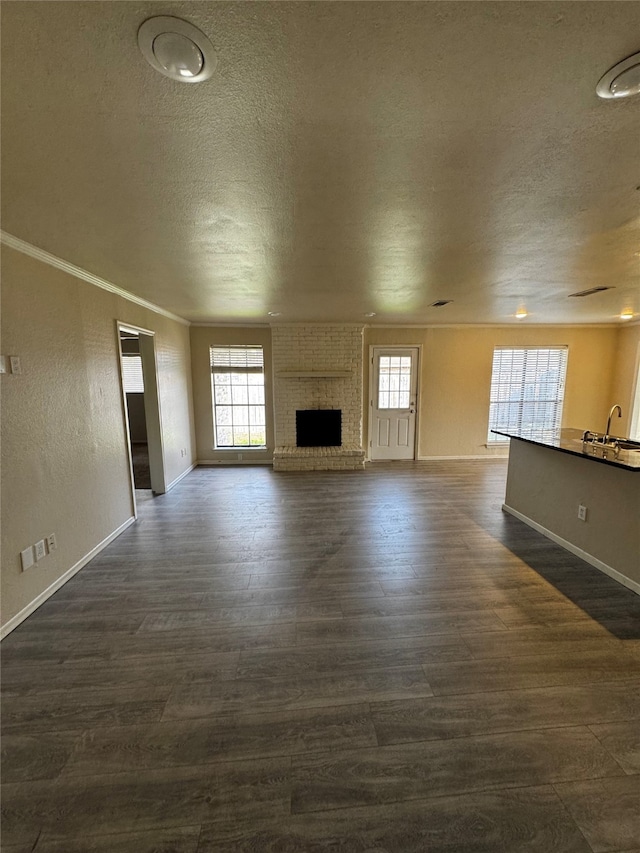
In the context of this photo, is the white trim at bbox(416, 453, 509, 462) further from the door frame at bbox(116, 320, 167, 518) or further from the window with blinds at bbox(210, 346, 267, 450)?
the door frame at bbox(116, 320, 167, 518)

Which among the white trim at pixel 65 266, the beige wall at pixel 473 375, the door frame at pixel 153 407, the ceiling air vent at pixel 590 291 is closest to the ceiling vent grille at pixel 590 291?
the ceiling air vent at pixel 590 291

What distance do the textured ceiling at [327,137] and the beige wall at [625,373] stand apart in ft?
14.6

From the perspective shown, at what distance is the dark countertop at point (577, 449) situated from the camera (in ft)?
7.92

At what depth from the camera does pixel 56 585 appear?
8.04 ft

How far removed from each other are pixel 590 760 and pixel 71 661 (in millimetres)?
2519

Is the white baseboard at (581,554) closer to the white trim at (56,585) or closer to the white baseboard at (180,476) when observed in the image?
the white trim at (56,585)

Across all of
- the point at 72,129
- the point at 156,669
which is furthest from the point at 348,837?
the point at 72,129

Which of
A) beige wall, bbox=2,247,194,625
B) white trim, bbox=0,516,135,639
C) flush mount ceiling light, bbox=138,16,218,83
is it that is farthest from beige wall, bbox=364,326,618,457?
flush mount ceiling light, bbox=138,16,218,83

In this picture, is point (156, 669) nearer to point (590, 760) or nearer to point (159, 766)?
point (159, 766)

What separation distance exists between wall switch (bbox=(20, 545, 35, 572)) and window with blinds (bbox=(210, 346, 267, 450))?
151 inches

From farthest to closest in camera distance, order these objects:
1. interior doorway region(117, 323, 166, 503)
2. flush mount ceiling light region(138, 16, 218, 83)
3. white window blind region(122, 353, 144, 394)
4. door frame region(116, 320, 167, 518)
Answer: white window blind region(122, 353, 144, 394)
door frame region(116, 320, 167, 518)
interior doorway region(117, 323, 166, 503)
flush mount ceiling light region(138, 16, 218, 83)

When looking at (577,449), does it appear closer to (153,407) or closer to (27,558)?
(27,558)

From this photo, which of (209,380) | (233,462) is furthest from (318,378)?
(233,462)

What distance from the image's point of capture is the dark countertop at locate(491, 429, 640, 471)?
2413 mm
